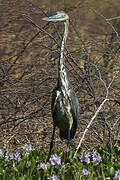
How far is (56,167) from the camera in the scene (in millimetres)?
4352

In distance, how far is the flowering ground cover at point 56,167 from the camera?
4150 mm

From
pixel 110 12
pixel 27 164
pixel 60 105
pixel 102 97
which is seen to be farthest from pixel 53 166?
pixel 110 12

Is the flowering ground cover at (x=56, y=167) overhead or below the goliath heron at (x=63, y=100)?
below

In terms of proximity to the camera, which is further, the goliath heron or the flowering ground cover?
the goliath heron

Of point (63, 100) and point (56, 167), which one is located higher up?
point (63, 100)

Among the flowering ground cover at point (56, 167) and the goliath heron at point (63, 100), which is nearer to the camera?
the flowering ground cover at point (56, 167)

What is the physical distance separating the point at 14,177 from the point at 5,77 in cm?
186

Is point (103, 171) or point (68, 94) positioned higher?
point (68, 94)

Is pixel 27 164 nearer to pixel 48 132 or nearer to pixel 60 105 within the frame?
pixel 60 105

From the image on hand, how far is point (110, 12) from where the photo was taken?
1429 cm

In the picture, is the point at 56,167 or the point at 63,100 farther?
the point at 63,100

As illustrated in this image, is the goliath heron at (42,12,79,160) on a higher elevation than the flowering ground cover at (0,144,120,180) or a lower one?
higher

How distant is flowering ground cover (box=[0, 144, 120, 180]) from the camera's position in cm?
415

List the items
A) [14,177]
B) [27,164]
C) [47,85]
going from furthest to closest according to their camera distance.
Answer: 1. [47,85]
2. [27,164]
3. [14,177]
